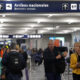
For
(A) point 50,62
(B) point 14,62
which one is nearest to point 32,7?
(A) point 50,62

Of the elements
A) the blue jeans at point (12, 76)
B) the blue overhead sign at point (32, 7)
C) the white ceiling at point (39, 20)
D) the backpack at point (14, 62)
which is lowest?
the blue jeans at point (12, 76)

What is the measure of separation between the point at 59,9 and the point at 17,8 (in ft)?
5.91

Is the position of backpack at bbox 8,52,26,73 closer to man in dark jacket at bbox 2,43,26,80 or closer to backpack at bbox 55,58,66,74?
man in dark jacket at bbox 2,43,26,80

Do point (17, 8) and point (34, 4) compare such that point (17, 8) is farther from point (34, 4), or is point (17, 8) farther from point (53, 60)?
point (53, 60)

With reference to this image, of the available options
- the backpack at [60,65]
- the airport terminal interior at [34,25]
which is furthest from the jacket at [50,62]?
the airport terminal interior at [34,25]

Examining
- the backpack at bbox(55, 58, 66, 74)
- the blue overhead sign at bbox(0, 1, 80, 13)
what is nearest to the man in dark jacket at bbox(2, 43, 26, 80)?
the backpack at bbox(55, 58, 66, 74)

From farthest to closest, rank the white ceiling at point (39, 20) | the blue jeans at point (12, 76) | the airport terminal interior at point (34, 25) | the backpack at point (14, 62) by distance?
the white ceiling at point (39, 20) < the airport terminal interior at point (34, 25) < the blue jeans at point (12, 76) < the backpack at point (14, 62)

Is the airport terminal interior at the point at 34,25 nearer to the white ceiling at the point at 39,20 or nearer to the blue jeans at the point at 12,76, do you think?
the white ceiling at the point at 39,20

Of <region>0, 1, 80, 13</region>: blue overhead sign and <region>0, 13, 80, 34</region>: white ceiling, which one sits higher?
<region>0, 1, 80, 13</region>: blue overhead sign

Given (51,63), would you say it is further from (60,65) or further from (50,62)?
(60,65)

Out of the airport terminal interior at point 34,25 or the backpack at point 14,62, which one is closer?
the backpack at point 14,62

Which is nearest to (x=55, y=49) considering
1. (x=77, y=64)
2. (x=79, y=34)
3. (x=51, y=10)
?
(x=77, y=64)

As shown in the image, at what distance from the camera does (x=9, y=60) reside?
5805 mm

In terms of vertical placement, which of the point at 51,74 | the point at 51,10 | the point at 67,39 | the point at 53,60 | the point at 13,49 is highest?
the point at 51,10
